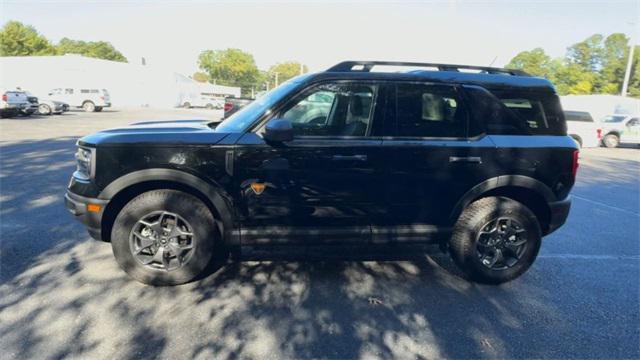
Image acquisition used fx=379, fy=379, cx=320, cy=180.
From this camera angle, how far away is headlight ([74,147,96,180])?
3.19 meters

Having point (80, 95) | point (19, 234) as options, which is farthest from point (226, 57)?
point (19, 234)

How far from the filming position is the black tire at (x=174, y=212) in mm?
3232

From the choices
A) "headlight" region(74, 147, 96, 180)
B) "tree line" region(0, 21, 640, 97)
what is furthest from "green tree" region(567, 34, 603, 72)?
"headlight" region(74, 147, 96, 180)

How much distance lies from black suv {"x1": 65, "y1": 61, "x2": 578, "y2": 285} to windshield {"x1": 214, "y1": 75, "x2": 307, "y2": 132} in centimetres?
2

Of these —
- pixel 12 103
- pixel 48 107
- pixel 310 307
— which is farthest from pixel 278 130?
pixel 48 107

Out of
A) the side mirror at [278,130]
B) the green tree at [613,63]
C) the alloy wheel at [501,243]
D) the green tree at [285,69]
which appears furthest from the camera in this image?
the green tree at [285,69]

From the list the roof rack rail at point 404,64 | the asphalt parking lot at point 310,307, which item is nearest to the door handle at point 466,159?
the roof rack rail at point 404,64

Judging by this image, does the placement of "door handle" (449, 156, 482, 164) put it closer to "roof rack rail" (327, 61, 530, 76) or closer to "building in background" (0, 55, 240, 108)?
"roof rack rail" (327, 61, 530, 76)

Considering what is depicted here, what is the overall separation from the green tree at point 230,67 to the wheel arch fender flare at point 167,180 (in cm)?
9929

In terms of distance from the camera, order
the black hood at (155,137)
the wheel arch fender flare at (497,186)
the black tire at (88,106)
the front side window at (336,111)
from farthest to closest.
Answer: the black tire at (88,106)
the wheel arch fender flare at (497,186)
the front side window at (336,111)
the black hood at (155,137)

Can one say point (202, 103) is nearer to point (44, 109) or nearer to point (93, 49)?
point (44, 109)

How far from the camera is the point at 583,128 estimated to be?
17.9m

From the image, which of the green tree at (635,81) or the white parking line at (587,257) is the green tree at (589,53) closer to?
the green tree at (635,81)

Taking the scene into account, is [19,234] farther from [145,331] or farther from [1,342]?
[145,331]
